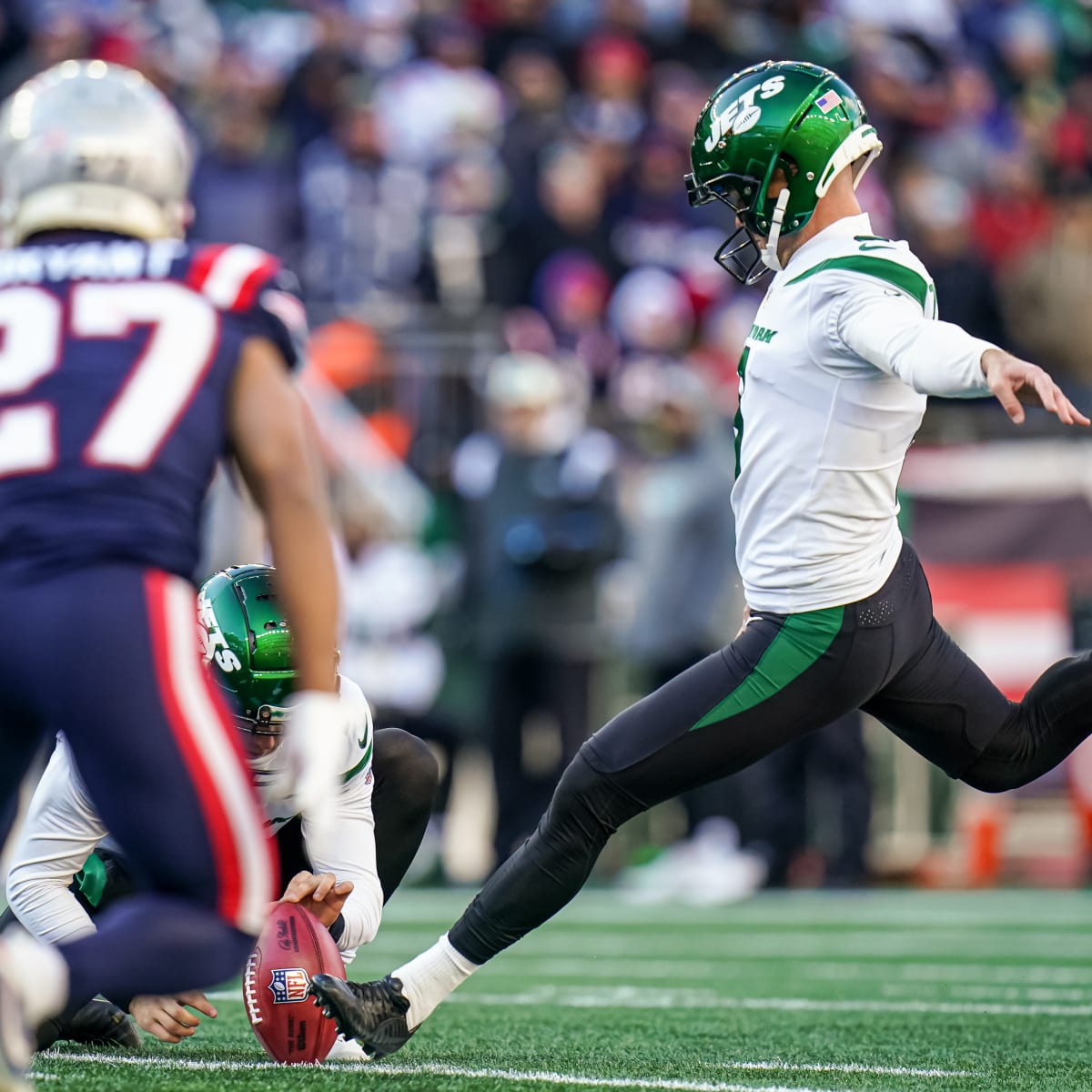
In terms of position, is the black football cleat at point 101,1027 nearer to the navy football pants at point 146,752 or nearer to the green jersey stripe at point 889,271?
the navy football pants at point 146,752

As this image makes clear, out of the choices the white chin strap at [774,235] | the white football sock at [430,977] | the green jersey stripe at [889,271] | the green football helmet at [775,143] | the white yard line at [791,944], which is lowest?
the white yard line at [791,944]

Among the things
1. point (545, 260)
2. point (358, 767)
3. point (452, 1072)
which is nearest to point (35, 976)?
point (452, 1072)

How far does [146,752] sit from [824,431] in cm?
172

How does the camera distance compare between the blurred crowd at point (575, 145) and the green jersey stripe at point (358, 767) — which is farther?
the blurred crowd at point (575, 145)

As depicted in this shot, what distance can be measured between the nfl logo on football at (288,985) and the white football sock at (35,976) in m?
1.18

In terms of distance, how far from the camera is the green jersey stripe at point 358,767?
419 cm

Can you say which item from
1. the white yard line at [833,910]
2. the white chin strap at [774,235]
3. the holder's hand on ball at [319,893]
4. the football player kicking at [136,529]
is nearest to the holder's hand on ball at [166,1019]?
the holder's hand on ball at [319,893]

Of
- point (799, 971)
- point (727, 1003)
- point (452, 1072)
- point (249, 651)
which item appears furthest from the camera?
point (799, 971)

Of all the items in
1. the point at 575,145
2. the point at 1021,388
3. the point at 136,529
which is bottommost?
the point at 136,529

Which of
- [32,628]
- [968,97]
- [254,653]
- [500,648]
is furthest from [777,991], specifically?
[968,97]

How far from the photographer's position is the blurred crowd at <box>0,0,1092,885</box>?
30.9 feet

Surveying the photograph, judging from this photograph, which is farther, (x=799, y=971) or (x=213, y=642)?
(x=799, y=971)

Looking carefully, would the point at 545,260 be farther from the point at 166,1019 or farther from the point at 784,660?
the point at 166,1019

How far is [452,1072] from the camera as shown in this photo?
384 centimetres
